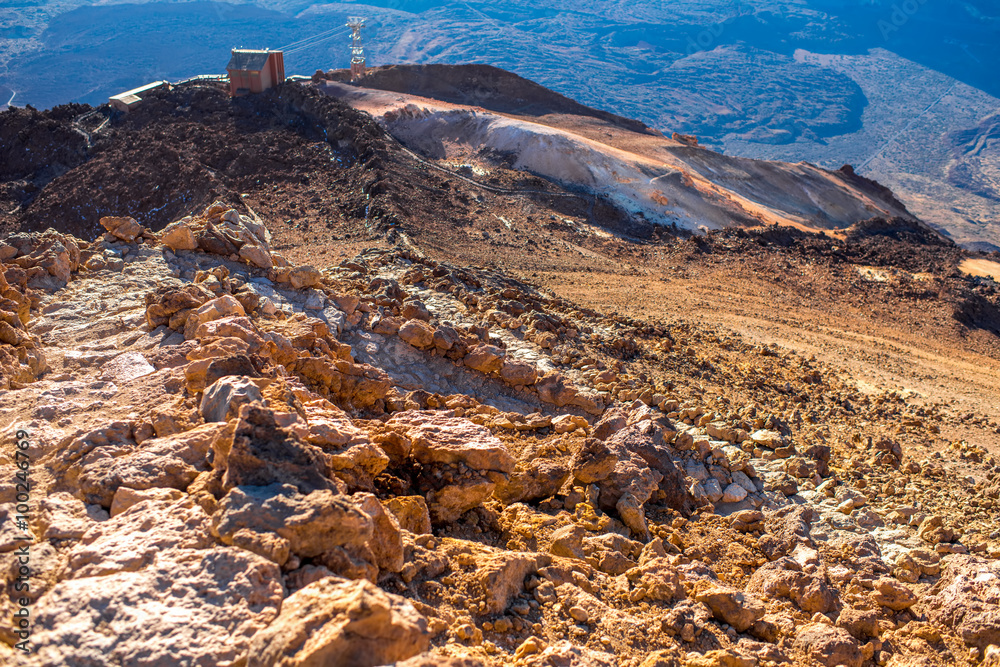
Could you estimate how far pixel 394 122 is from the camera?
28719mm

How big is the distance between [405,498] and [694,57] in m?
125

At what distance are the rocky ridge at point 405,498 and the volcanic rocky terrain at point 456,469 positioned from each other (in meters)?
→ 0.02

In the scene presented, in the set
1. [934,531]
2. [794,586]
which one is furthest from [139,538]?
[934,531]

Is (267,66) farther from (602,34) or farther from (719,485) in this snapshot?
(602,34)

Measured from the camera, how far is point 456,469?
431cm

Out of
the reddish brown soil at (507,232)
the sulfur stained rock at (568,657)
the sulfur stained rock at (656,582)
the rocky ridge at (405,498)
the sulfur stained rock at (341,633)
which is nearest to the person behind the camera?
the sulfur stained rock at (341,633)

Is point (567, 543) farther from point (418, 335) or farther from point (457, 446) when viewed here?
point (418, 335)

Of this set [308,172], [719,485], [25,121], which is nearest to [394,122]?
[308,172]

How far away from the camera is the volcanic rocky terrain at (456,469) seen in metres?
2.77

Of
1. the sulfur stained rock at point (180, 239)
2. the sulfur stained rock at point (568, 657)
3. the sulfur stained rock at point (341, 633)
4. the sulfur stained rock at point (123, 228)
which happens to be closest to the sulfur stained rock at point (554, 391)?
the sulfur stained rock at point (568, 657)

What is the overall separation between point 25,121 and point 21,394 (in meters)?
27.2

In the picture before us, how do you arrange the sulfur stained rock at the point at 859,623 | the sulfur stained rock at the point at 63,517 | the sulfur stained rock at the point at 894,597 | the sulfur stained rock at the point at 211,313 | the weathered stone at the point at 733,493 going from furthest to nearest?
the weathered stone at the point at 733,493
the sulfur stained rock at the point at 211,313
the sulfur stained rock at the point at 894,597
the sulfur stained rock at the point at 859,623
the sulfur stained rock at the point at 63,517

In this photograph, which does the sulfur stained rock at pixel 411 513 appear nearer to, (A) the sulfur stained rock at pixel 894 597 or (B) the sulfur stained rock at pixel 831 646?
(B) the sulfur stained rock at pixel 831 646

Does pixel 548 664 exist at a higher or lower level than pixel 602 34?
Answer: lower
